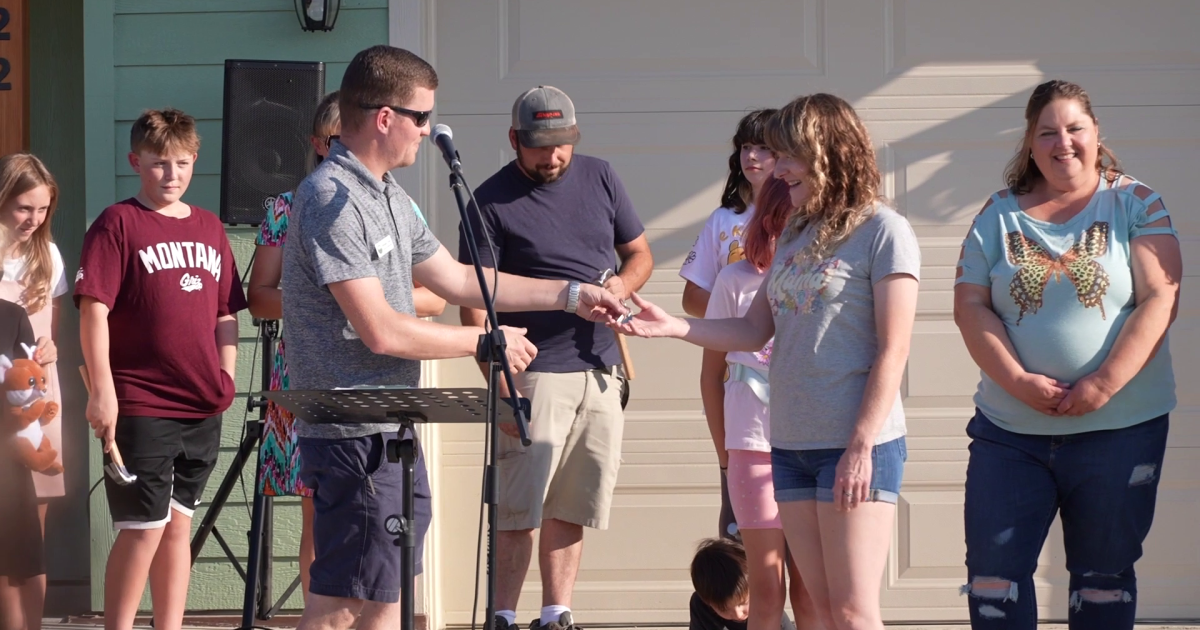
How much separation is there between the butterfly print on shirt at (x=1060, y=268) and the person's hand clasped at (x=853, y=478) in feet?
2.26

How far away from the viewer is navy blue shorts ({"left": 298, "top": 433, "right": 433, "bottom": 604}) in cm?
259

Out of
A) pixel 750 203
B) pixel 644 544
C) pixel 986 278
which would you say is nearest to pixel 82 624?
pixel 644 544

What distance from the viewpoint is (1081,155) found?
298cm

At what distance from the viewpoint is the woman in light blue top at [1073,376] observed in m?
2.91

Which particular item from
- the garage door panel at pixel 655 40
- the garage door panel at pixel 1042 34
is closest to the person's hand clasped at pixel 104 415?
the garage door panel at pixel 655 40

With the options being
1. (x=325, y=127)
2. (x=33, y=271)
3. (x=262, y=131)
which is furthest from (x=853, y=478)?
(x=262, y=131)

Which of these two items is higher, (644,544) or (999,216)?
(999,216)

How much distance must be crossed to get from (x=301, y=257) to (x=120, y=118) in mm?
2383

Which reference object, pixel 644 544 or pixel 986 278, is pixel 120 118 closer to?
pixel 644 544

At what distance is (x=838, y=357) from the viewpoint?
2.68 m

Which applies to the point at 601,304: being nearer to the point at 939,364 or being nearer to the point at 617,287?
the point at 617,287

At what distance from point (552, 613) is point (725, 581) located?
581 millimetres

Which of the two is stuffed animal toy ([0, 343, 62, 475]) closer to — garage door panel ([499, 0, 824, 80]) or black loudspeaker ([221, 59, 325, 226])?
black loudspeaker ([221, 59, 325, 226])

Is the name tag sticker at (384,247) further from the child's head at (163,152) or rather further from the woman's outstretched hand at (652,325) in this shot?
the child's head at (163,152)
